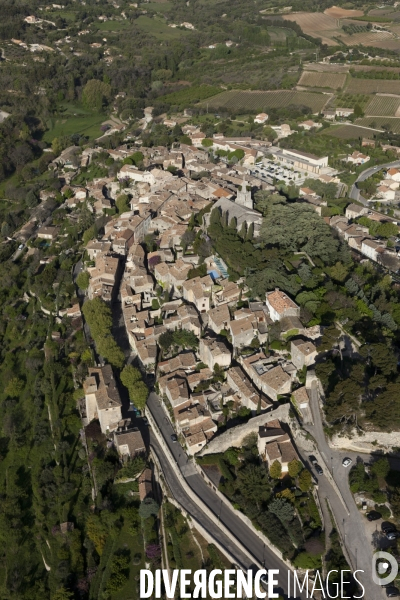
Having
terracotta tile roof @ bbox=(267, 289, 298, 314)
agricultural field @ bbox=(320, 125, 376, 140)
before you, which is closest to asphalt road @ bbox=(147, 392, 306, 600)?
terracotta tile roof @ bbox=(267, 289, 298, 314)

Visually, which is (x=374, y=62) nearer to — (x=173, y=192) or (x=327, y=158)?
(x=327, y=158)

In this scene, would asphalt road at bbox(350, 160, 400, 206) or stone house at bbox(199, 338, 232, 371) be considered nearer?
stone house at bbox(199, 338, 232, 371)

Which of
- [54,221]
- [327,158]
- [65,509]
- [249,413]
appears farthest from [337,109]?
[65,509]

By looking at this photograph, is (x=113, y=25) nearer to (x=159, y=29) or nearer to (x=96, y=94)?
(x=159, y=29)

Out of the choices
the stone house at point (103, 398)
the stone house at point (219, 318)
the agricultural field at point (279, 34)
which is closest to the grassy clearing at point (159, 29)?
the agricultural field at point (279, 34)

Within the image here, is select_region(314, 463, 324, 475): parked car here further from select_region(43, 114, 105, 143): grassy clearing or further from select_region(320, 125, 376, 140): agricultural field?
select_region(43, 114, 105, 143): grassy clearing

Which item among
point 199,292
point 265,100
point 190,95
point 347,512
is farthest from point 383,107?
point 347,512
